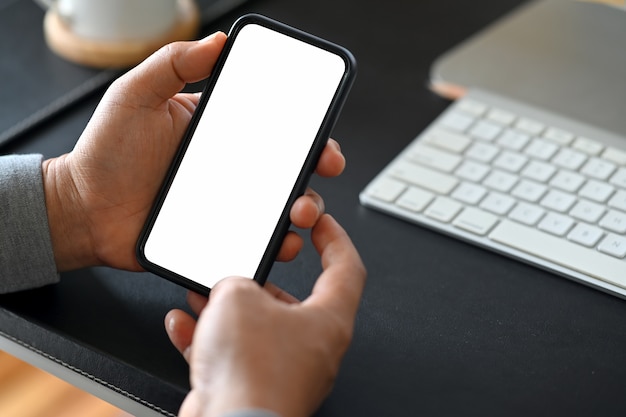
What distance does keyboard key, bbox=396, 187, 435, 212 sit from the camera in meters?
0.74

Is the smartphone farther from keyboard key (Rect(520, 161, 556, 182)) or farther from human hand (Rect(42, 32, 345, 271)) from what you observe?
keyboard key (Rect(520, 161, 556, 182))

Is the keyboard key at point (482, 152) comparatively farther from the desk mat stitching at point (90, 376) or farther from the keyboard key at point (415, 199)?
the desk mat stitching at point (90, 376)

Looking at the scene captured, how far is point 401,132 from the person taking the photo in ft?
2.74

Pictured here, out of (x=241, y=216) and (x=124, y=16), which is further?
(x=124, y=16)

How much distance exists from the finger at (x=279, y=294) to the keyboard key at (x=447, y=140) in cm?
24

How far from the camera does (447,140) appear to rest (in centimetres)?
81

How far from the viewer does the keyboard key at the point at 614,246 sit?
68cm

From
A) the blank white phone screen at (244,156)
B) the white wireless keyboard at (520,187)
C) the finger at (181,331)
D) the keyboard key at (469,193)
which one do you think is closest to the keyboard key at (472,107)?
the white wireless keyboard at (520,187)

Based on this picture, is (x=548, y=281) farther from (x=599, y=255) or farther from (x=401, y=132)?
(x=401, y=132)

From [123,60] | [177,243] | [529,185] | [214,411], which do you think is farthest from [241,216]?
[123,60]

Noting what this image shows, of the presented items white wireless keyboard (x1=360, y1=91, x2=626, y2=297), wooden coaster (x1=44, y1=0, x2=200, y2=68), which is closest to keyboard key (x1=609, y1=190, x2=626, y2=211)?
white wireless keyboard (x1=360, y1=91, x2=626, y2=297)

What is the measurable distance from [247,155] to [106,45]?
37cm

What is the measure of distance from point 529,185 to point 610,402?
0.22m

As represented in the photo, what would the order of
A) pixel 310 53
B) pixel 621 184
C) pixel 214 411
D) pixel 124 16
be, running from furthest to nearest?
pixel 124 16, pixel 621 184, pixel 310 53, pixel 214 411
